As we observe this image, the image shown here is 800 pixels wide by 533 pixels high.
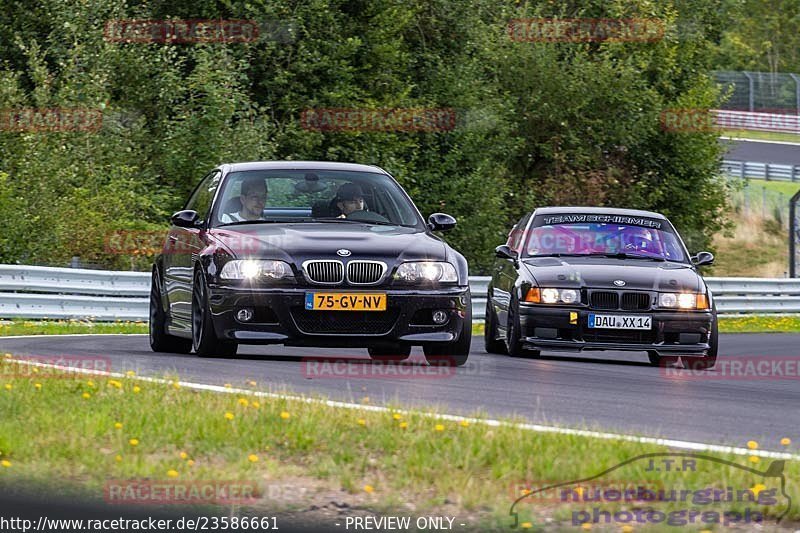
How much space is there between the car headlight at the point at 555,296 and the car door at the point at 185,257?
10.5ft

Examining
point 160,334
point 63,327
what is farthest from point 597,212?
point 63,327

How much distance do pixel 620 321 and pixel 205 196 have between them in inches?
157

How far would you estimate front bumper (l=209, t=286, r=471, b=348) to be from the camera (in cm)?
1237

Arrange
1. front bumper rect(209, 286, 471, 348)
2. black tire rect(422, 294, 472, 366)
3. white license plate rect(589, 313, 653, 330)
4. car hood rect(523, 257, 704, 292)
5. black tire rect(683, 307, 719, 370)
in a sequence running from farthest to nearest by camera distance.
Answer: black tire rect(683, 307, 719, 370) → car hood rect(523, 257, 704, 292) → white license plate rect(589, 313, 653, 330) → black tire rect(422, 294, 472, 366) → front bumper rect(209, 286, 471, 348)

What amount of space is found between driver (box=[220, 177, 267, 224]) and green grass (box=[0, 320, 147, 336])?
4992mm

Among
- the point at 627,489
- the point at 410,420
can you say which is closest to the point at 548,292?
the point at 410,420

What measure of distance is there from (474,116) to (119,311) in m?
16.2

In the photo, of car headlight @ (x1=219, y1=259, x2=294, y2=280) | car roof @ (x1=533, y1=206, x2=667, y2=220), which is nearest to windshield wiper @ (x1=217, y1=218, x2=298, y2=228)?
car headlight @ (x1=219, y1=259, x2=294, y2=280)

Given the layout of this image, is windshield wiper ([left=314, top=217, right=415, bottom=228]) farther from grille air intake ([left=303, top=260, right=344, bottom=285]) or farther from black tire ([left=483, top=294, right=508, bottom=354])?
black tire ([left=483, top=294, right=508, bottom=354])

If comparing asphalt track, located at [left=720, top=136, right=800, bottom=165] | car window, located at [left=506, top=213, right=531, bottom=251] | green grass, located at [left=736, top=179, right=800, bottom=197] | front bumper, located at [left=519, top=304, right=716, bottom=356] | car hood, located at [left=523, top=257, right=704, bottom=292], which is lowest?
green grass, located at [left=736, top=179, right=800, bottom=197]

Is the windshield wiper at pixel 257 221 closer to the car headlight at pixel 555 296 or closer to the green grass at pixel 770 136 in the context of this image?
the car headlight at pixel 555 296

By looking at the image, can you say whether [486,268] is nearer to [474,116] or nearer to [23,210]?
[474,116]

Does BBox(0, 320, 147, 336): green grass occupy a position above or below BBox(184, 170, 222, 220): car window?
below

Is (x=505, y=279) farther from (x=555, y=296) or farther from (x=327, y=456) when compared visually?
(x=327, y=456)
